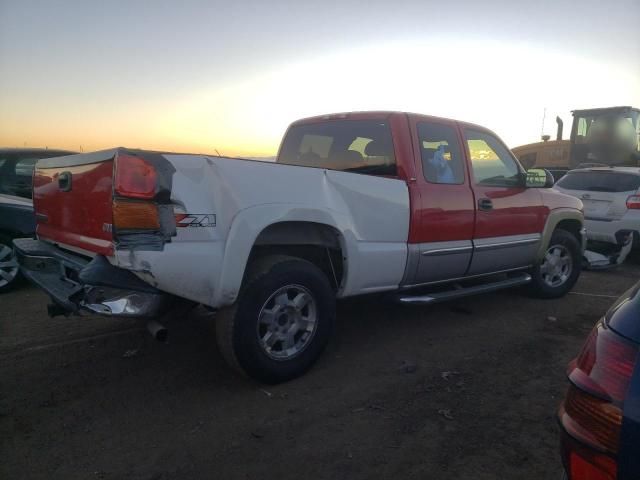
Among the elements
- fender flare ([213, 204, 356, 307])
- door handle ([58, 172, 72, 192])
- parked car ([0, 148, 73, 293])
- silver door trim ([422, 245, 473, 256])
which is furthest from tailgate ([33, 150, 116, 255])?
silver door trim ([422, 245, 473, 256])

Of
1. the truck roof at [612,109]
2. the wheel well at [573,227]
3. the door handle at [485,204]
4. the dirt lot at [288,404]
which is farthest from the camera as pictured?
the truck roof at [612,109]

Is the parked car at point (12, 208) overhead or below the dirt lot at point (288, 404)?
overhead

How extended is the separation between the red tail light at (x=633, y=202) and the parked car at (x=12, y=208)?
8.51 m

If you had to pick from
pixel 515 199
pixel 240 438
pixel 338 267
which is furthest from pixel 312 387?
pixel 515 199

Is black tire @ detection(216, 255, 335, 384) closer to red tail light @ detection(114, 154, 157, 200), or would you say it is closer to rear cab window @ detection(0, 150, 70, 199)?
red tail light @ detection(114, 154, 157, 200)

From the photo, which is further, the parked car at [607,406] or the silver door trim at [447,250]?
the silver door trim at [447,250]

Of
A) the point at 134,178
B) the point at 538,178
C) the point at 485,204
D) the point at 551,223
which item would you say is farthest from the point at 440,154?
A: the point at 134,178

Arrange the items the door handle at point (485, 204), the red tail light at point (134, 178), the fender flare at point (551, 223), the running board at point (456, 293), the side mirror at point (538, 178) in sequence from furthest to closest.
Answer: the fender flare at point (551, 223)
the side mirror at point (538, 178)
the door handle at point (485, 204)
the running board at point (456, 293)
the red tail light at point (134, 178)

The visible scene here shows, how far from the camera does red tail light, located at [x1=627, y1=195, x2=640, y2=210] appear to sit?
7426 mm

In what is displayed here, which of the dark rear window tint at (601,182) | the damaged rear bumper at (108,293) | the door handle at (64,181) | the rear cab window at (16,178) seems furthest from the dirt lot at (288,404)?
the dark rear window tint at (601,182)

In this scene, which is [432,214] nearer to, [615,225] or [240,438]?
[240,438]

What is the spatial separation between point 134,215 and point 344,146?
229 centimetres

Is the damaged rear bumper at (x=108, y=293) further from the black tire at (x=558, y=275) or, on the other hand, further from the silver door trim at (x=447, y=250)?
the black tire at (x=558, y=275)

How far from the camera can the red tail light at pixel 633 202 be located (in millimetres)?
7426
